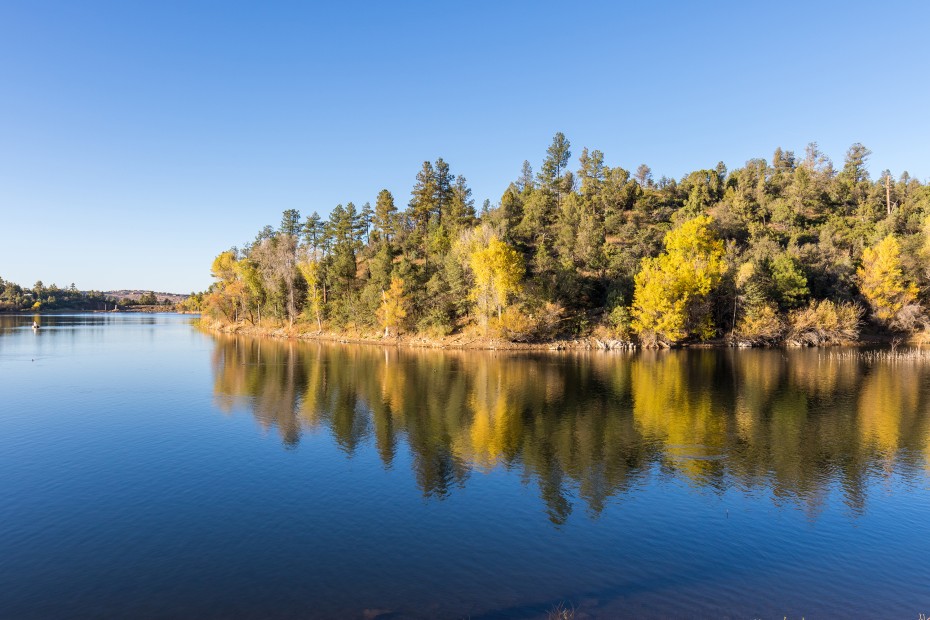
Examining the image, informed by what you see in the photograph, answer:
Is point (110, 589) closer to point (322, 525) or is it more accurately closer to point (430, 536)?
point (322, 525)

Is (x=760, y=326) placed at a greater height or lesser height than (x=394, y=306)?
lesser

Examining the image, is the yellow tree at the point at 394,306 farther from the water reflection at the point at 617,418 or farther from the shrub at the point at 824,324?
the shrub at the point at 824,324

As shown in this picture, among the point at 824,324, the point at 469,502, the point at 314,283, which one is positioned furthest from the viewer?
the point at 314,283

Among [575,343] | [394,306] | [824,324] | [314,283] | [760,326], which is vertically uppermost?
[314,283]

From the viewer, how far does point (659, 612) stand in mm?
→ 14602

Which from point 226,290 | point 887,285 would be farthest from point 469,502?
point 226,290

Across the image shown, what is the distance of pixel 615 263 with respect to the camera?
94.2 metres

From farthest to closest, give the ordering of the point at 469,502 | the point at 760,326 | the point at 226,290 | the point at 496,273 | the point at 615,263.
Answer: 1. the point at 226,290
2. the point at 615,263
3. the point at 760,326
4. the point at 496,273
5. the point at 469,502

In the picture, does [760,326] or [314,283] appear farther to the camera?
[314,283]

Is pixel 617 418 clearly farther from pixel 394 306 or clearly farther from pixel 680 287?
pixel 394 306

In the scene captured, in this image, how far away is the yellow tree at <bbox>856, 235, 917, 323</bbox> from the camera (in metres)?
85.6

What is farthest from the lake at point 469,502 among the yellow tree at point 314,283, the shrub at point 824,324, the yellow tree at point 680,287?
the yellow tree at point 314,283

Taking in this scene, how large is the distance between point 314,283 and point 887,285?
11502cm

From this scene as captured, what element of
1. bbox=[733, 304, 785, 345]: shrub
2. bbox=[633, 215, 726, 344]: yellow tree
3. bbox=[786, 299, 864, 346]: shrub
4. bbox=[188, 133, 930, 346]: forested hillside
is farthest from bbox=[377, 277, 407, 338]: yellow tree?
bbox=[786, 299, 864, 346]: shrub
